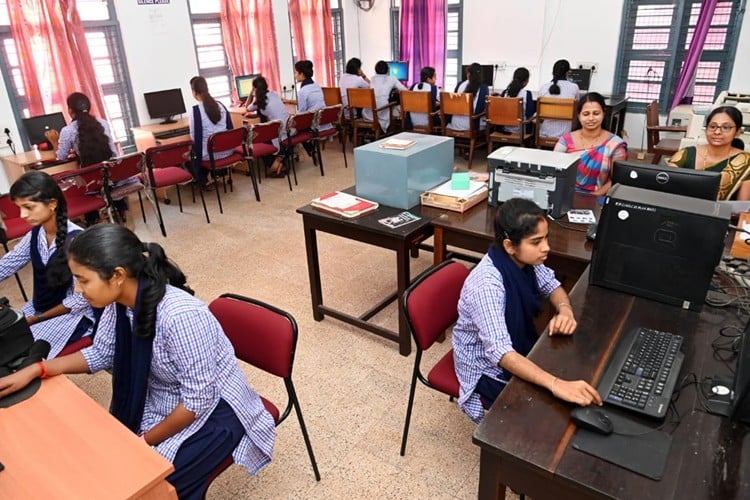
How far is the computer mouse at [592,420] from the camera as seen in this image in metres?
1.24

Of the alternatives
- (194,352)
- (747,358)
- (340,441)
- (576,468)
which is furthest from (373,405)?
(747,358)

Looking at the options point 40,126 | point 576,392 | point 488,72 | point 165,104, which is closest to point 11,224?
point 40,126

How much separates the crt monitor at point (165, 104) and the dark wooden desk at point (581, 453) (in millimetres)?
4998

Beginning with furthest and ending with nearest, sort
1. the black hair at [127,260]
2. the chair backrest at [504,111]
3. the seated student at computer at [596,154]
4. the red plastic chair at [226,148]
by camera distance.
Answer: the chair backrest at [504,111] < the red plastic chair at [226,148] < the seated student at computer at [596,154] < the black hair at [127,260]

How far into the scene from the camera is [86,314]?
214 cm

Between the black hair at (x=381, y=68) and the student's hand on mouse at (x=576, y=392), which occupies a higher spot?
the black hair at (x=381, y=68)

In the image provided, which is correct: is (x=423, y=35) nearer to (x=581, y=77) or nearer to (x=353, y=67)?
(x=353, y=67)

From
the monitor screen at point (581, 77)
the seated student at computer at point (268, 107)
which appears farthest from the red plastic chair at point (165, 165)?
the monitor screen at point (581, 77)

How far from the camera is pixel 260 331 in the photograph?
1.73 meters

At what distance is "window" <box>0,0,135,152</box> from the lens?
4.44 metres

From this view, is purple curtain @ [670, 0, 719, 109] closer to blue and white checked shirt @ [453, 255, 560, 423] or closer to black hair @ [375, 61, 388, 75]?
black hair @ [375, 61, 388, 75]

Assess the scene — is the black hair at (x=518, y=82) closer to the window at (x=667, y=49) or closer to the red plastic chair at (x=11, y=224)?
the window at (x=667, y=49)

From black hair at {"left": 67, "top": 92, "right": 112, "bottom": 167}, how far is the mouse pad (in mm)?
4234

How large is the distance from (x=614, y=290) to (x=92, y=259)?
168 centimetres
